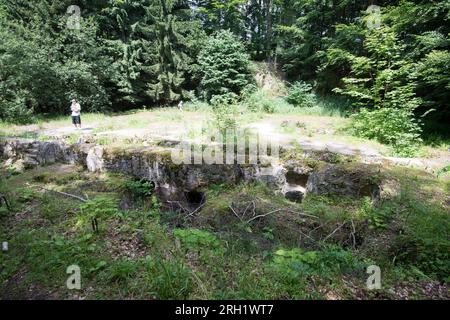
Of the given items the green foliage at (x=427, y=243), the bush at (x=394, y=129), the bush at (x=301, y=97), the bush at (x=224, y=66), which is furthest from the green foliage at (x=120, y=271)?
the bush at (x=224, y=66)

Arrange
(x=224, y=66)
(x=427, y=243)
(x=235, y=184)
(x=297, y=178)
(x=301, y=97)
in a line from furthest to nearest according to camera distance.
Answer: (x=224, y=66) → (x=301, y=97) → (x=297, y=178) → (x=235, y=184) → (x=427, y=243)

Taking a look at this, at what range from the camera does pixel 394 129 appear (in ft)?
28.1

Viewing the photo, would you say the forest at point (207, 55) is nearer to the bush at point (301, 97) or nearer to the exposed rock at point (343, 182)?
the bush at point (301, 97)

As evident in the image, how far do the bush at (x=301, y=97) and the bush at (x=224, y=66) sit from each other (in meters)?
3.12

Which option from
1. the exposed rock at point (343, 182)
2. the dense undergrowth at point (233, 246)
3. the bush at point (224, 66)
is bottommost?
the dense undergrowth at point (233, 246)

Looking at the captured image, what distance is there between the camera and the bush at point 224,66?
17312 mm

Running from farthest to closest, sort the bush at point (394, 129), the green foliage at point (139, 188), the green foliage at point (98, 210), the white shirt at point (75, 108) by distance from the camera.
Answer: the white shirt at point (75, 108) → the bush at point (394, 129) → the green foliage at point (139, 188) → the green foliage at point (98, 210)

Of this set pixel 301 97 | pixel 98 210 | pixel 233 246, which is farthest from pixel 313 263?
pixel 301 97

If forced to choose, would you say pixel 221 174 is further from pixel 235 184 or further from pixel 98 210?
pixel 98 210

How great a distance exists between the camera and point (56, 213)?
187 inches

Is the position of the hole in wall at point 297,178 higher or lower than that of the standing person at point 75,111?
lower

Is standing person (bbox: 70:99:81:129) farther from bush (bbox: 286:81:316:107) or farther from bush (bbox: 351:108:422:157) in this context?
bush (bbox: 286:81:316:107)

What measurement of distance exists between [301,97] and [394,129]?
26.7ft

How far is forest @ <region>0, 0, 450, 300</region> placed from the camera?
3223 mm
